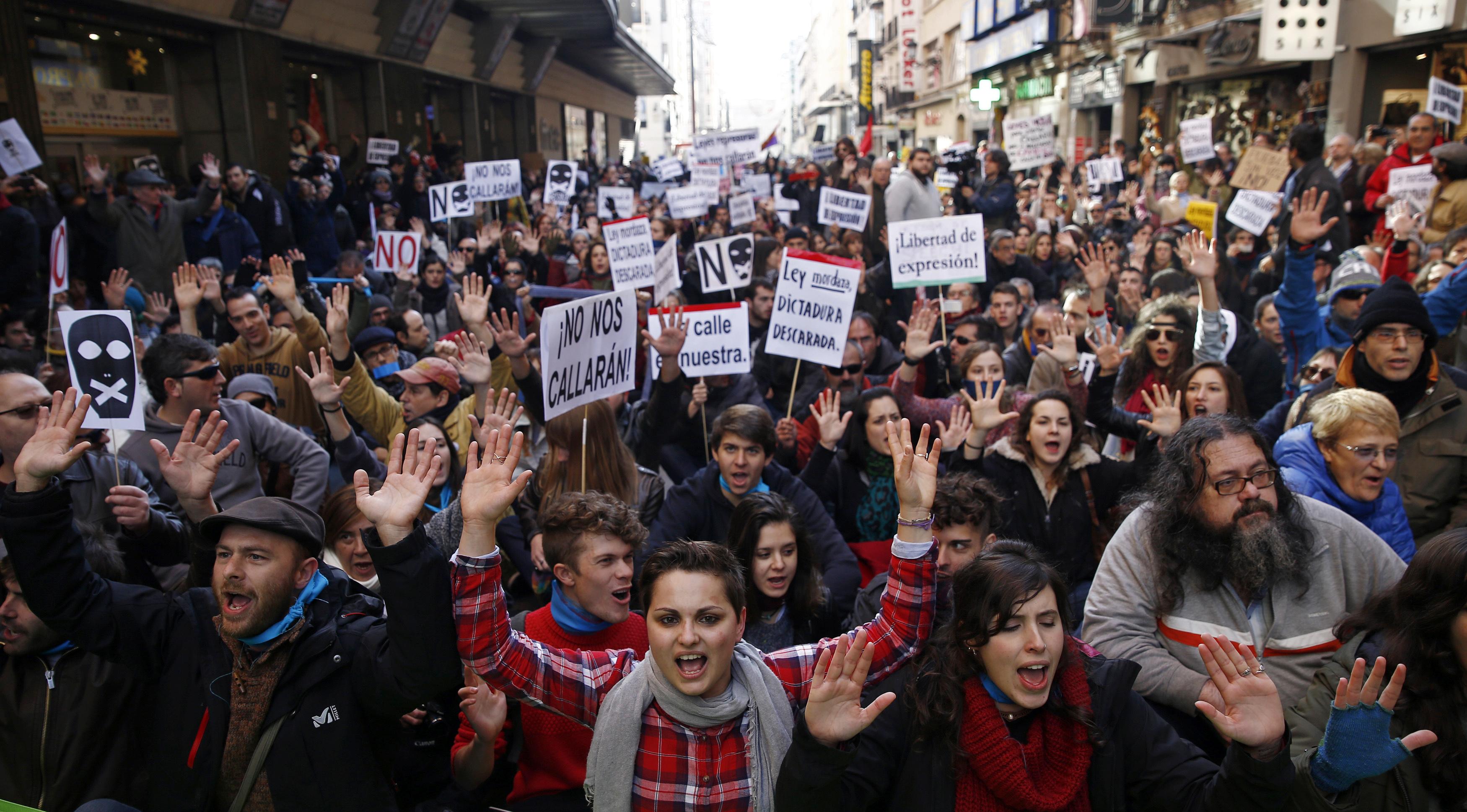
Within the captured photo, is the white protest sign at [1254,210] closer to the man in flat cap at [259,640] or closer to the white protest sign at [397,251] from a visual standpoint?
the white protest sign at [397,251]

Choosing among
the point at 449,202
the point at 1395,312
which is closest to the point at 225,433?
the point at 1395,312

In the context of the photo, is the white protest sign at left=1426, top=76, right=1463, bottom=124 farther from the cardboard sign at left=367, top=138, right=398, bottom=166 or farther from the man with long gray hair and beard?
the cardboard sign at left=367, top=138, right=398, bottom=166

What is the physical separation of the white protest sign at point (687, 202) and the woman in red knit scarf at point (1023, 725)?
11806 mm

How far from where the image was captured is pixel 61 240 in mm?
6047

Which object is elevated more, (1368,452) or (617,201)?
(617,201)

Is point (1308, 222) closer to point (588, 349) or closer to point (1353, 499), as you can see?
point (1353, 499)

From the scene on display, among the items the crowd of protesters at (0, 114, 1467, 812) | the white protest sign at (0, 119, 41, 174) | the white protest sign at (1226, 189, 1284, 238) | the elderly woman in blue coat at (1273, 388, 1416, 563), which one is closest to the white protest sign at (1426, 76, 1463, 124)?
the white protest sign at (1226, 189, 1284, 238)

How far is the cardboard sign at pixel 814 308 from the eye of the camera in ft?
19.8

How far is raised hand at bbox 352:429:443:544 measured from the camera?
2326mm

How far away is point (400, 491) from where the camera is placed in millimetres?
2398

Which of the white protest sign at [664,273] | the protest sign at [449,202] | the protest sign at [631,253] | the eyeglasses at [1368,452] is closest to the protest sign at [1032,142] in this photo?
the white protest sign at [664,273]

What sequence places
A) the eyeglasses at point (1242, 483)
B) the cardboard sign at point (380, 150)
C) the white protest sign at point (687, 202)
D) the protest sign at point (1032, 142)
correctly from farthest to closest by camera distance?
the cardboard sign at point (380, 150) < the protest sign at point (1032, 142) < the white protest sign at point (687, 202) < the eyeglasses at point (1242, 483)

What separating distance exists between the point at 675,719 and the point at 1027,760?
882 millimetres

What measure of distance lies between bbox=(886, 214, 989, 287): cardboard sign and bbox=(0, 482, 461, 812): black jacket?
574 centimetres
